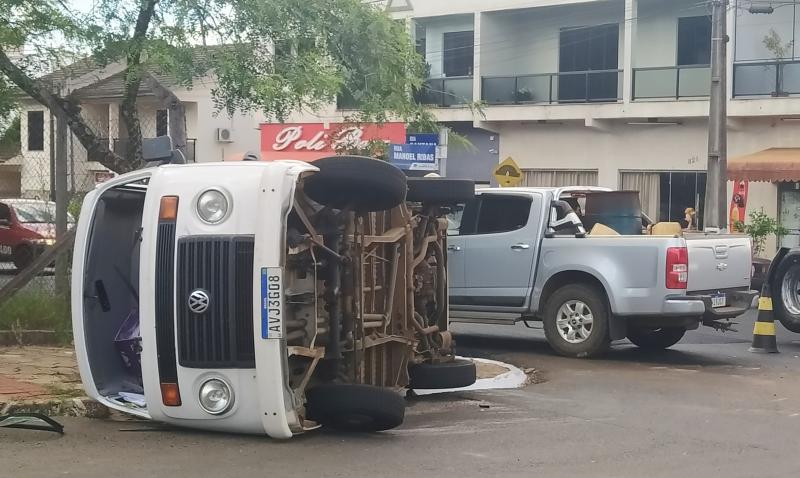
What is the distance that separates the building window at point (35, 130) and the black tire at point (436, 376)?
6.59 meters

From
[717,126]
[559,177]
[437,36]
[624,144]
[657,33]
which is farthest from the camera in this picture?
[437,36]

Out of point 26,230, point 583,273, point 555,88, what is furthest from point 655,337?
point 555,88

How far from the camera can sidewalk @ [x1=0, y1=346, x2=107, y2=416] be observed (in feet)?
24.6

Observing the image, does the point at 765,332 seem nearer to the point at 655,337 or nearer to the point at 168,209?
the point at 655,337

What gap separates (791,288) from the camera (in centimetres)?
1346

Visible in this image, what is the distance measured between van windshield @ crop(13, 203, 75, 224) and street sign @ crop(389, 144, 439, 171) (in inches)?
208

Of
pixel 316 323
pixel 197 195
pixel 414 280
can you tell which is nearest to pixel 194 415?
pixel 316 323

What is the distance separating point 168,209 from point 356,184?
3.97 feet

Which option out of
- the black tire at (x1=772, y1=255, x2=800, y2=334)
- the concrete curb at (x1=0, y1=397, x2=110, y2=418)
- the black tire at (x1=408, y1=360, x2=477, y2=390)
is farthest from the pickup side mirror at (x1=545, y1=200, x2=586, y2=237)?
the concrete curb at (x1=0, y1=397, x2=110, y2=418)

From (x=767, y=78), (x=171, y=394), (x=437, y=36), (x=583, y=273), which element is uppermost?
(x=437, y=36)

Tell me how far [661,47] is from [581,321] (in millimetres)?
19120

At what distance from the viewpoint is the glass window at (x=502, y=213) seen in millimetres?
11961

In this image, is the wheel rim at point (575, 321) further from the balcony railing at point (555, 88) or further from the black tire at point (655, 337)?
the balcony railing at point (555, 88)

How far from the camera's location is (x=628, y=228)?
12453 mm
